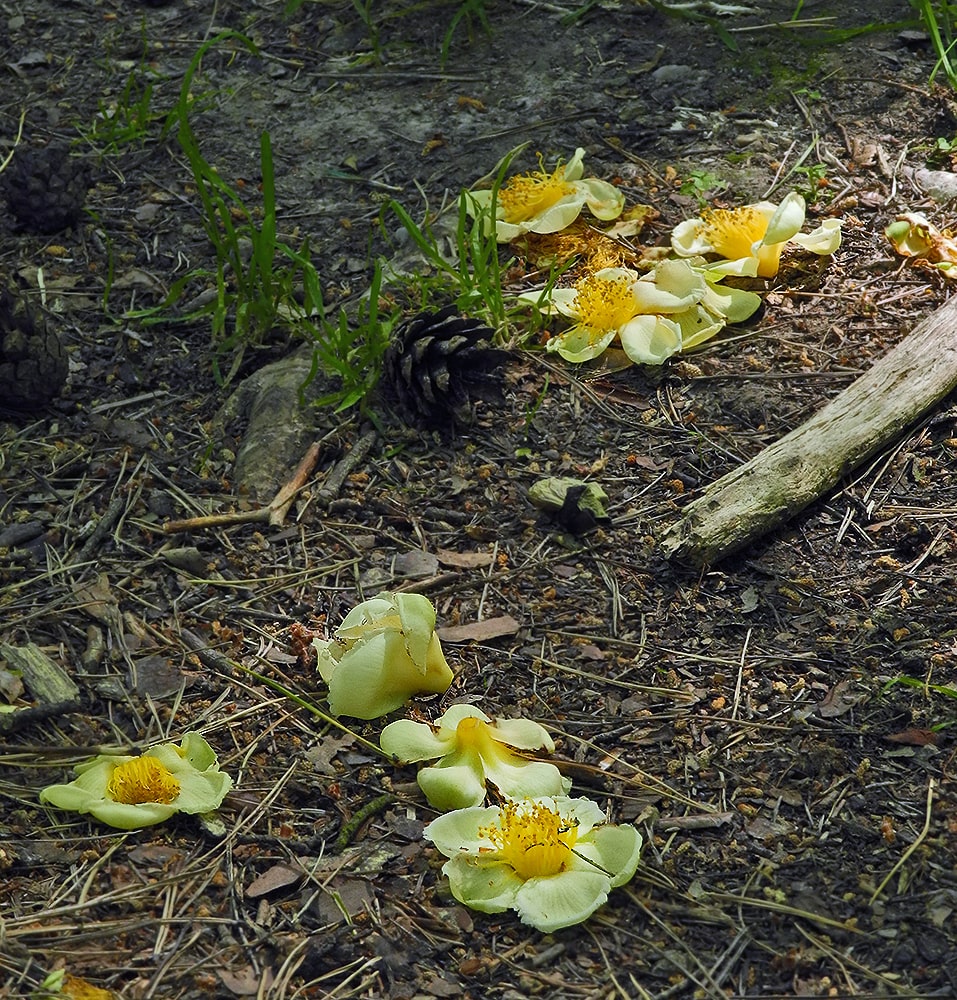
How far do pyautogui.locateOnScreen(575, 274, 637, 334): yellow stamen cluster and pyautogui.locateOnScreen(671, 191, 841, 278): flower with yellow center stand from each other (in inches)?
10.2

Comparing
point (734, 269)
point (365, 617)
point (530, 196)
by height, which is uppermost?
point (530, 196)

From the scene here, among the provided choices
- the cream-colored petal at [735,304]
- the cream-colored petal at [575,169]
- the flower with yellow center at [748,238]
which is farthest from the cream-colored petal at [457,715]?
the cream-colored petal at [575,169]

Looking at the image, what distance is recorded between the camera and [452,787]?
6.59ft

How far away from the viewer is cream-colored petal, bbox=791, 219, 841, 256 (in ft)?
9.97

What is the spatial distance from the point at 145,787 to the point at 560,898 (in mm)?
731

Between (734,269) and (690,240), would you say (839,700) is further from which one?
(690,240)

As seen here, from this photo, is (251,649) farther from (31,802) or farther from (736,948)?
(736,948)

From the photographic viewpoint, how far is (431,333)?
2797 millimetres

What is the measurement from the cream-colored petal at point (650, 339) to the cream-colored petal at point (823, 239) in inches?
18.0

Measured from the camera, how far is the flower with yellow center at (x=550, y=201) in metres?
3.16

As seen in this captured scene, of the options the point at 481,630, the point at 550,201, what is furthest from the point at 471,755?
the point at 550,201

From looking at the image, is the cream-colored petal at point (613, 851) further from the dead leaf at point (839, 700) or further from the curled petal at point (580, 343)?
the curled petal at point (580, 343)

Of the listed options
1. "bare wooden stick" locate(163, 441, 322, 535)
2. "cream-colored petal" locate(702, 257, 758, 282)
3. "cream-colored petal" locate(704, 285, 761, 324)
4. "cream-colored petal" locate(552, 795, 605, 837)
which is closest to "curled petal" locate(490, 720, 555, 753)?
"cream-colored petal" locate(552, 795, 605, 837)

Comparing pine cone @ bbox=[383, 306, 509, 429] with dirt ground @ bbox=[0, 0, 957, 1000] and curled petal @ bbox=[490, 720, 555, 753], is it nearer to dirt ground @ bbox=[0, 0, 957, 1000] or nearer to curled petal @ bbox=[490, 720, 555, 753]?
dirt ground @ bbox=[0, 0, 957, 1000]
